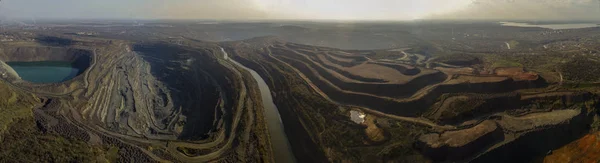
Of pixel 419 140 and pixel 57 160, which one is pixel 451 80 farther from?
pixel 57 160

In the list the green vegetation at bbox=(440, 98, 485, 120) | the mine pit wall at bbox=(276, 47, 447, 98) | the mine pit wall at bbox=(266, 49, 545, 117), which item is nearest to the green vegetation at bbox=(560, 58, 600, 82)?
the mine pit wall at bbox=(266, 49, 545, 117)

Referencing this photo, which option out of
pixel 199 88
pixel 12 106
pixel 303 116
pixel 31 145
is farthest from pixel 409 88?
pixel 12 106

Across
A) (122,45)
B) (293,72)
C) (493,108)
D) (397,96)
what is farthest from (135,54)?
(493,108)

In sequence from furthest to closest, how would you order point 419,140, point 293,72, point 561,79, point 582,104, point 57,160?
point 293,72
point 561,79
point 582,104
point 419,140
point 57,160

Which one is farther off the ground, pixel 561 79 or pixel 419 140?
pixel 561 79

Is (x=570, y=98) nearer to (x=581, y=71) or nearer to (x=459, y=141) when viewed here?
(x=581, y=71)

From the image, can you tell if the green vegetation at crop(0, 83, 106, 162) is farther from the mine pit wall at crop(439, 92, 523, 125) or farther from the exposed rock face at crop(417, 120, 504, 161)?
the mine pit wall at crop(439, 92, 523, 125)

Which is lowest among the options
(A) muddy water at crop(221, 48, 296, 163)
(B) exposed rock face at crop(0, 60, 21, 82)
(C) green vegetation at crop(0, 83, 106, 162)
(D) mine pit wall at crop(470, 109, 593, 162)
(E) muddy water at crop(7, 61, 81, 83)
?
(A) muddy water at crop(221, 48, 296, 163)
